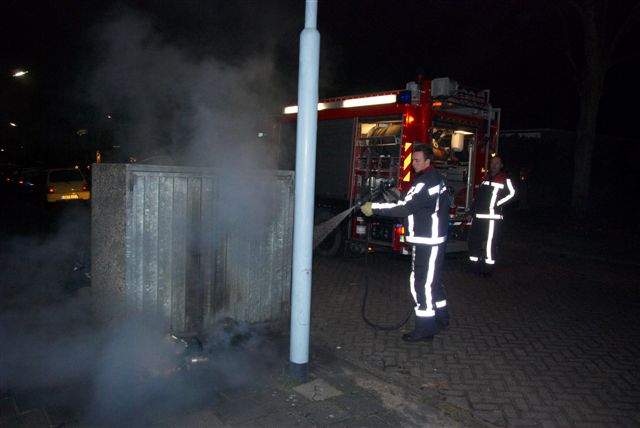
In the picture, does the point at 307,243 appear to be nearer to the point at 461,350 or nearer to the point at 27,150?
the point at 461,350

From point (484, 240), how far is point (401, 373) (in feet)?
14.4

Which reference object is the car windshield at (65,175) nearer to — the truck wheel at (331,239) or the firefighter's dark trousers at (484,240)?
the truck wheel at (331,239)

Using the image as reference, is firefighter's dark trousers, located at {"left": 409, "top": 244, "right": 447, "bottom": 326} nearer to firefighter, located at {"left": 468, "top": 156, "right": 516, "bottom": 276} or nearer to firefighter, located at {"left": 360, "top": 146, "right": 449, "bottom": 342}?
firefighter, located at {"left": 360, "top": 146, "right": 449, "bottom": 342}

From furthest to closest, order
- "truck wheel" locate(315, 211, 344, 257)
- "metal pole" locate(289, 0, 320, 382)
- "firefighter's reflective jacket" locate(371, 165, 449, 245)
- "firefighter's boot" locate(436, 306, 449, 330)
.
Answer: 1. "truck wheel" locate(315, 211, 344, 257)
2. "firefighter's boot" locate(436, 306, 449, 330)
3. "firefighter's reflective jacket" locate(371, 165, 449, 245)
4. "metal pole" locate(289, 0, 320, 382)

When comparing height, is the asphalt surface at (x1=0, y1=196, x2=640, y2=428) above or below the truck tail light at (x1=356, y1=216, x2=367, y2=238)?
below

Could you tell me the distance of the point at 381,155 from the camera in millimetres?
8500

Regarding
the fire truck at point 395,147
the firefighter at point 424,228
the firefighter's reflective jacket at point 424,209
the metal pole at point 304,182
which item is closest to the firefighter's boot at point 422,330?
the firefighter at point 424,228

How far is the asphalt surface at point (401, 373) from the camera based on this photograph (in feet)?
10.9

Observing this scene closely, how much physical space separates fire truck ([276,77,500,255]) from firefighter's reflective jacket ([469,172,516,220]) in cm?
87

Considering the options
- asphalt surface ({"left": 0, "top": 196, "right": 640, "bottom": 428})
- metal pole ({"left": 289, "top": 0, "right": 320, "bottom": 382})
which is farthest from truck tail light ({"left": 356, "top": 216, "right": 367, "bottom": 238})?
metal pole ({"left": 289, "top": 0, "right": 320, "bottom": 382})

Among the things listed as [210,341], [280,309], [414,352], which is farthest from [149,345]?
[414,352]

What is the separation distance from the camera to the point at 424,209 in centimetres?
483

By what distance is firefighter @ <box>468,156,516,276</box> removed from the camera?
7719 mm

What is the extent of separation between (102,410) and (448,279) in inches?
220
